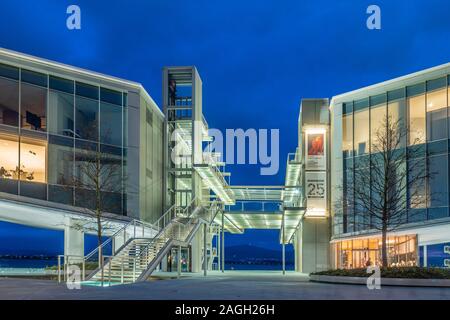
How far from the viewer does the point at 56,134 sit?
32219mm

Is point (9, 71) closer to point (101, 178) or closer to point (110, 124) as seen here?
point (110, 124)

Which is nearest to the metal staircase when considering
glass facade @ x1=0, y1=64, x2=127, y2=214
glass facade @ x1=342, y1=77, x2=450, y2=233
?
glass facade @ x1=0, y1=64, x2=127, y2=214

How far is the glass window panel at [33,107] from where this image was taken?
3098 cm

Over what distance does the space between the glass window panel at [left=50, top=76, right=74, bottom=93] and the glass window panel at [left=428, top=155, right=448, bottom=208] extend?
66.4 ft

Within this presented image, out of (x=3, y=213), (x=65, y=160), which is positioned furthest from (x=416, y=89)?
(x=3, y=213)

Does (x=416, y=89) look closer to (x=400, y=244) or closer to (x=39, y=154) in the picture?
(x=400, y=244)

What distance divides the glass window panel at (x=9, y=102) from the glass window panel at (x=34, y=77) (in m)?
0.65

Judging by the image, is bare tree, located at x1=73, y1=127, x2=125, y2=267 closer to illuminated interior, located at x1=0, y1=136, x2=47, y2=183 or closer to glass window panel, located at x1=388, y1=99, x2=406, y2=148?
illuminated interior, located at x1=0, y1=136, x2=47, y2=183

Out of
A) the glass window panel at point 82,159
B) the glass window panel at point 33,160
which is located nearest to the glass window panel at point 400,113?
the glass window panel at point 82,159

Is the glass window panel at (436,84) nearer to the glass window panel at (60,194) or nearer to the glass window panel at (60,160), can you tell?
the glass window panel at (60,160)

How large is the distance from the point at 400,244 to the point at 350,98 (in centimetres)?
972

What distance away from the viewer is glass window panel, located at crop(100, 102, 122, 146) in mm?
34438

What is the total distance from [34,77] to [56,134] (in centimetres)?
316

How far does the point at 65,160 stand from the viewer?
32.4 metres
